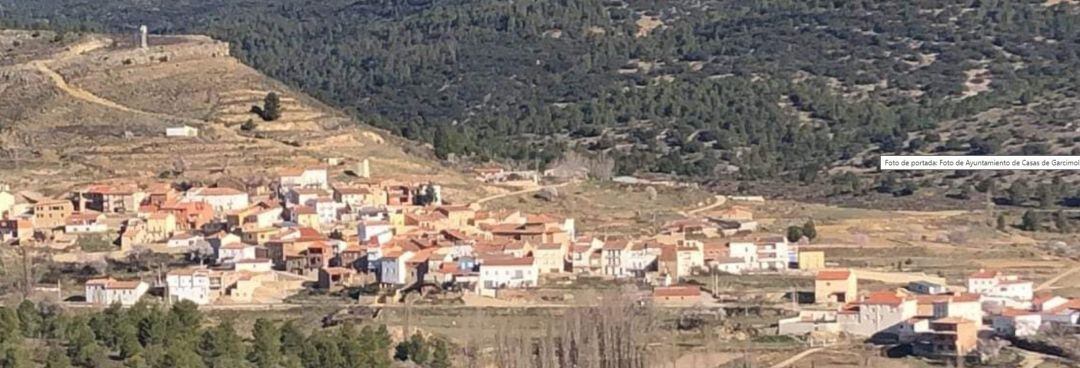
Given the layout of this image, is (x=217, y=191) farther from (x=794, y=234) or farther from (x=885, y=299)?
(x=885, y=299)

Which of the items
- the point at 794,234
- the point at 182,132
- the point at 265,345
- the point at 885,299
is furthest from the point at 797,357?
the point at 182,132

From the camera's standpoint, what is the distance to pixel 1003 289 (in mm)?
40469

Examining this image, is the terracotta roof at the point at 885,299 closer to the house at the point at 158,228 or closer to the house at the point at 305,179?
the house at the point at 158,228

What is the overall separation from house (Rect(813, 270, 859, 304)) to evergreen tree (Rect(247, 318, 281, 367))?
8.61m

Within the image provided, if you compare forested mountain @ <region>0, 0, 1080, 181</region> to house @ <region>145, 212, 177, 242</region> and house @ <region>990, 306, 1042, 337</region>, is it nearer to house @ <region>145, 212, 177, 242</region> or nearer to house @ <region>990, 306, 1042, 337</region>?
house @ <region>145, 212, 177, 242</region>

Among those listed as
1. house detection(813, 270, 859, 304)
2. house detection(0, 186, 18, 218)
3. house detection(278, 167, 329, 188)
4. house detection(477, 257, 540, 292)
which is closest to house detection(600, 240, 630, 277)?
house detection(477, 257, 540, 292)

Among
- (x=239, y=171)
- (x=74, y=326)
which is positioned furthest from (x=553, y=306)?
(x=239, y=171)

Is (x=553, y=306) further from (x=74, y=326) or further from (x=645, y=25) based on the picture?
(x=645, y=25)

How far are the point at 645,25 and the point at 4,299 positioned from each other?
4288 cm

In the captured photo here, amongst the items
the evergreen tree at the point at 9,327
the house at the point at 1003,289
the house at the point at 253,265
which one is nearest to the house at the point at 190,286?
the house at the point at 253,265

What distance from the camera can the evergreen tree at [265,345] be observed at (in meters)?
34.5

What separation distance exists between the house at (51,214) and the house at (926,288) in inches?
553

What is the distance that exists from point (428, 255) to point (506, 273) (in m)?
1.33

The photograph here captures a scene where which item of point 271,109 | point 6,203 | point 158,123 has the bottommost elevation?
point 6,203
